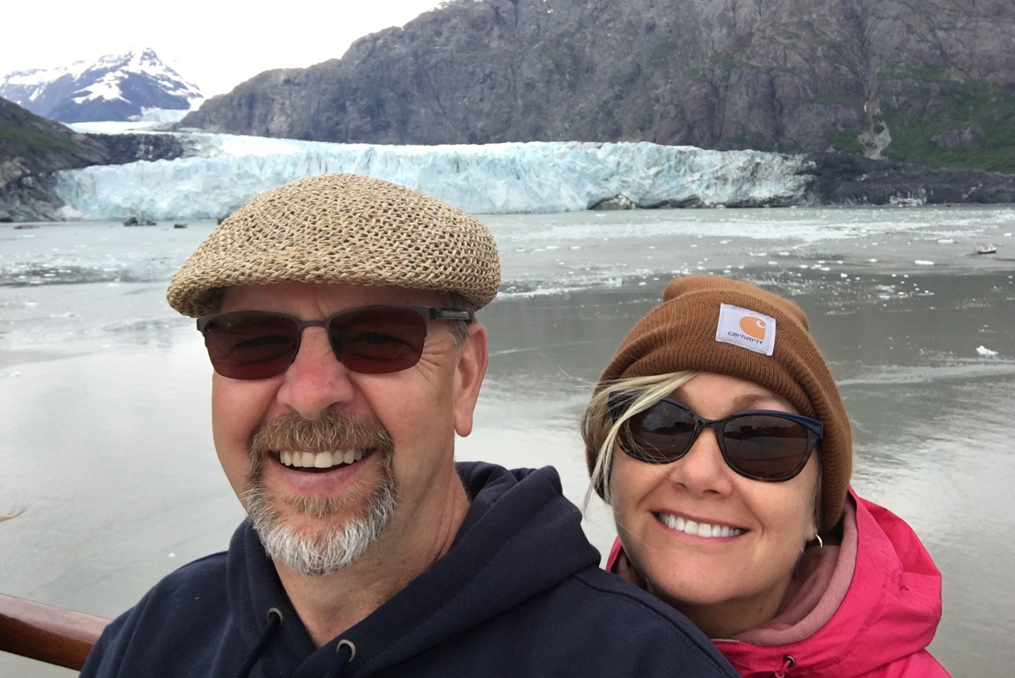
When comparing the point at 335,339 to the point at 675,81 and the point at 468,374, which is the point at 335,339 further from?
the point at 675,81

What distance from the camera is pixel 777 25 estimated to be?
2854 inches

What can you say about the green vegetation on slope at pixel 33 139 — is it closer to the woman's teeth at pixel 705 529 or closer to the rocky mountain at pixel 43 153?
the rocky mountain at pixel 43 153

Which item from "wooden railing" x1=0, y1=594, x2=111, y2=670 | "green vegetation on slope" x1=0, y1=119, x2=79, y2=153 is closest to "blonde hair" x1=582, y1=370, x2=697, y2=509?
"wooden railing" x1=0, y1=594, x2=111, y2=670

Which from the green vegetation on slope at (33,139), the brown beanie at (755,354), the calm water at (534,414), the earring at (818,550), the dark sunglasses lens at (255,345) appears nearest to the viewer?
the dark sunglasses lens at (255,345)

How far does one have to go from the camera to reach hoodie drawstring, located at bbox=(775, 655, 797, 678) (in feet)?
3.99

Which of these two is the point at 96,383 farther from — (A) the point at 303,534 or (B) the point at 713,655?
(B) the point at 713,655

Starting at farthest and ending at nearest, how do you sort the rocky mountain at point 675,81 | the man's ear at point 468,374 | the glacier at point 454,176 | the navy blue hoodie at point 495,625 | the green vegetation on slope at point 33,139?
the rocky mountain at point 675,81 < the green vegetation on slope at point 33,139 < the glacier at point 454,176 < the man's ear at point 468,374 < the navy blue hoodie at point 495,625

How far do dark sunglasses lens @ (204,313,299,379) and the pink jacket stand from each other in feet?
2.85

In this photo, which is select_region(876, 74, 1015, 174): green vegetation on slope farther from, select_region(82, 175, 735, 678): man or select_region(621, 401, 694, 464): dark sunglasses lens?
select_region(82, 175, 735, 678): man

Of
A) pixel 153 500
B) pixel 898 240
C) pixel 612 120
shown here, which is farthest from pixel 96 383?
pixel 612 120

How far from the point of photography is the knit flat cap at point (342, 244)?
1011 millimetres

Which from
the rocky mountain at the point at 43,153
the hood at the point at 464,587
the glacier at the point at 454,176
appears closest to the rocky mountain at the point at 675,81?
the glacier at the point at 454,176

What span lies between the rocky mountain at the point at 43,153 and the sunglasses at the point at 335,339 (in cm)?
3347

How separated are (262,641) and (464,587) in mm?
324
